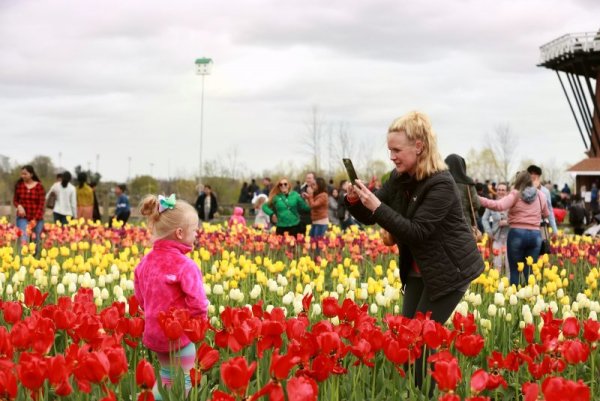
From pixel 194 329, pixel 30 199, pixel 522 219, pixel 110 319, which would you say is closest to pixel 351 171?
pixel 194 329

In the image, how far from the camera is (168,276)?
14.6 feet

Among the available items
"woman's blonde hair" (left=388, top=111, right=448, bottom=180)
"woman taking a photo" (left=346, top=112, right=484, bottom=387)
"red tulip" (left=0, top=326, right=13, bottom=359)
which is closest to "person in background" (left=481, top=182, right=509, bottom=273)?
"woman taking a photo" (left=346, top=112, right=484, bottom=387)

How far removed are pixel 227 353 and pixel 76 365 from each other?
65.4 inches

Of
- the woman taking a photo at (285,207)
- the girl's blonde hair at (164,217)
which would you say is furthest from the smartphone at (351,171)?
the woman taking a photo at (285,207)

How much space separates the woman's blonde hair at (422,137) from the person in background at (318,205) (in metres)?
9.15

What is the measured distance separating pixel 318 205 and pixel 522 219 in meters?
4.58

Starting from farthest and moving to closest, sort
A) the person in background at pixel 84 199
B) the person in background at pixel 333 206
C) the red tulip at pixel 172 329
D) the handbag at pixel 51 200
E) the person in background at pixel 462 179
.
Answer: the person in background at pixel 333 206, the person in background at pixel 84 199, the handbag at pixel 51 200, the person in background at pixel 462 179, the red tulip at pixel 172 329

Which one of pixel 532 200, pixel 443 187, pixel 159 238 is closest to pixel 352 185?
pixel 443 187

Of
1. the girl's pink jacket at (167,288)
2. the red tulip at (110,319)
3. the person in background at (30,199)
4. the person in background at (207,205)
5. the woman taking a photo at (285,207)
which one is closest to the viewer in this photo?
the red tulip at (110,319)

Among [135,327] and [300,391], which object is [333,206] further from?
[300,391]

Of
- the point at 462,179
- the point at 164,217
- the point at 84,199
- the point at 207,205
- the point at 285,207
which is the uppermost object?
the point at 462,179

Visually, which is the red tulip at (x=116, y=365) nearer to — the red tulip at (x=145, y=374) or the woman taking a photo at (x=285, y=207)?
the red tulip at (x=145, y=374)

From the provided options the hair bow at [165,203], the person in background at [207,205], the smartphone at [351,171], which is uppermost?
the smartphone at [351,171]

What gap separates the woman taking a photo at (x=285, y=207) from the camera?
1307 centimetres
